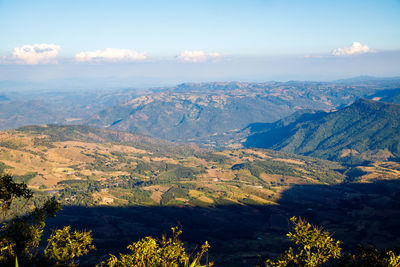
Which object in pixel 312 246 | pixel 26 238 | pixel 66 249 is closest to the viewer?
pixel 312 246

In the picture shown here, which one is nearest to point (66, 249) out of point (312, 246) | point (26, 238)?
point (26, 238)

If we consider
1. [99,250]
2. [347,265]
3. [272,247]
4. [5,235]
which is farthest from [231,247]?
[5,235]

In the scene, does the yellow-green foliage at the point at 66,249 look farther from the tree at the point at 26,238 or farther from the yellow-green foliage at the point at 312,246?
the yellow-green foliage at the point at 312,246

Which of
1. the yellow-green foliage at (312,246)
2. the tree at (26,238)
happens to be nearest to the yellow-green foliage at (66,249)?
the tree at (26,238)

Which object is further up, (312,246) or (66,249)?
(312,246)

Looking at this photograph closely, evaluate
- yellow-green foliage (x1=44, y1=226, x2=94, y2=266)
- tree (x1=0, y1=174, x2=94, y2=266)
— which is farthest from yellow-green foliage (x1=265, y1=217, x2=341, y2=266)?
tree (x1=0, y1=174, x2=94, y2=266)

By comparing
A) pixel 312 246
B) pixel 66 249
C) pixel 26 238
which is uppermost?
pixel 26 238

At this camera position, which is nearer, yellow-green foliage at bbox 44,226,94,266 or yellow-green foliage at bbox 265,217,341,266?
yellow-green foliage at bbox 265,217,341,266

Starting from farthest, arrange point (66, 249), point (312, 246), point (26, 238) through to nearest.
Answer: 1. point (26, 238)
2. point (66, 249)
3. point (312, 246)

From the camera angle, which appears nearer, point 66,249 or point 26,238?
point 66,249

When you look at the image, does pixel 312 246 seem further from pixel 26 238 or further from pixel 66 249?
pixel 26 238

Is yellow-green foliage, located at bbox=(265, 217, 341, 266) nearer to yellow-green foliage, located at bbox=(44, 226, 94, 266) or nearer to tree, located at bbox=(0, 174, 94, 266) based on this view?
yellow-green foliage, located at bbox=(44, 226, 94, 266)
